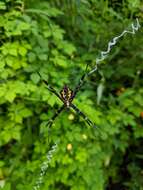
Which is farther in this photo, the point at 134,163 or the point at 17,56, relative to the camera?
the point at 134,163

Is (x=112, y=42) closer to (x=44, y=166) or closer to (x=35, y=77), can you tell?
(x=35, y=77)

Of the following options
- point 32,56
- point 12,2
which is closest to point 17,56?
point 32,56

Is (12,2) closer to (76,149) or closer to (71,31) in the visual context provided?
(71,31)

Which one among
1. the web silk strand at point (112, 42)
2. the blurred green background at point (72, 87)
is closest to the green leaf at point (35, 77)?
the blurred green background at point (72, 87)

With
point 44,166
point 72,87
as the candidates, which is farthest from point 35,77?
point 44,166

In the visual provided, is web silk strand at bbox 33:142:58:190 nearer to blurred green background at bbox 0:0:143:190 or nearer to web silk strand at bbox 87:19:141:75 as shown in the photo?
blurred green background at bbox 0:0:143:190

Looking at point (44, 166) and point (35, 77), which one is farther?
point (44, 166)

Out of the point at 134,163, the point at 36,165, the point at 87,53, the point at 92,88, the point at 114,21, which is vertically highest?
the point at 114,21

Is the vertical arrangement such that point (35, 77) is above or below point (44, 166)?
above
